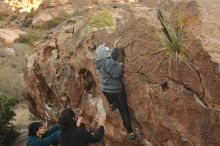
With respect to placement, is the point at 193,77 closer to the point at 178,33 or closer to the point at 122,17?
the point at 178,33

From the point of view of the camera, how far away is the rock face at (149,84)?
21.4ft

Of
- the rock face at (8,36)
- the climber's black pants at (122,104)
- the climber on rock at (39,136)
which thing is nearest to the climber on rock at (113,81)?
the climber's black pants at (122,104)

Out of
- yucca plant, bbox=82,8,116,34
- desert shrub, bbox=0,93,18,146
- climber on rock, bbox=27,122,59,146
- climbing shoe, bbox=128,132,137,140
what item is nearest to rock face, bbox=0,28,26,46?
desert shrub, bbox=0,93,18,146

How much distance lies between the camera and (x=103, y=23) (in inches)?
349

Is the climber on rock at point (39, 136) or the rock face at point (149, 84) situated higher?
the rock face at point (149, 84)

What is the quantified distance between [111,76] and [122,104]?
0.48m

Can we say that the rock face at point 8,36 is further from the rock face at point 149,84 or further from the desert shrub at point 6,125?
the rock face at point 149,84

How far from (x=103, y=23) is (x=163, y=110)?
2.52 m

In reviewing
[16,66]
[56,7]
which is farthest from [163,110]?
[56,7]

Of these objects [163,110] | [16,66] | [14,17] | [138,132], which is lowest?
[14,17]

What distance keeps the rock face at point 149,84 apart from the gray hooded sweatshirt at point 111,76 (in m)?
0.12

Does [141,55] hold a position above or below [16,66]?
above

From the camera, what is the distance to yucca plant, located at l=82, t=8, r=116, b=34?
879 cm

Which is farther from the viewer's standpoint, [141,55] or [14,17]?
[14,17]
